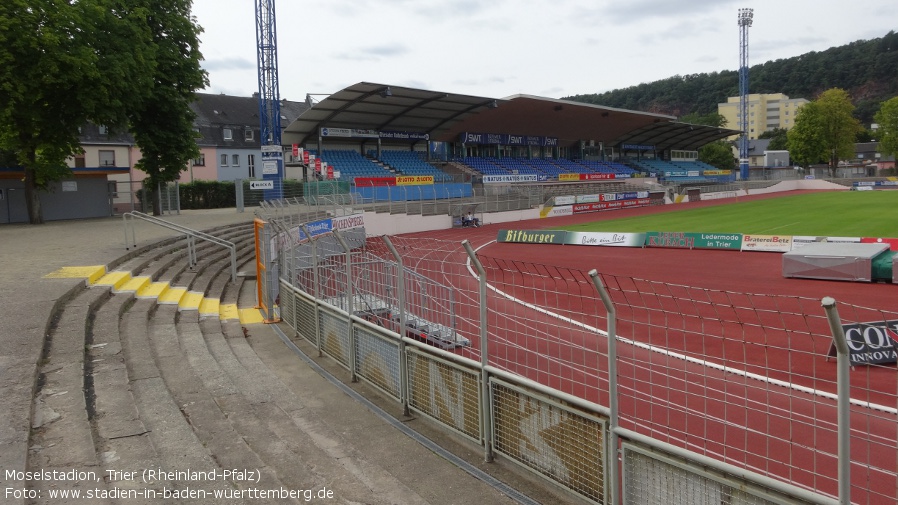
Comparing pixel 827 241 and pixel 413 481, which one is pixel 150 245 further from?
pixel 827 241

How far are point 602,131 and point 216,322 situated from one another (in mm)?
65817

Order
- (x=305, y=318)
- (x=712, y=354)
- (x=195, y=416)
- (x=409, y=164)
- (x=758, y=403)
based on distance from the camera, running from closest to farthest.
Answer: (x=758, y=403)
(x=195, y=416)
(x=712, y=354)
(x=305, y=318)
(x=409, y=164)

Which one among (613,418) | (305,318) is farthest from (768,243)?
(613,418)

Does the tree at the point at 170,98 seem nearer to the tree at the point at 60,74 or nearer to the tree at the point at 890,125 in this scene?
the tree at the point at 60,74

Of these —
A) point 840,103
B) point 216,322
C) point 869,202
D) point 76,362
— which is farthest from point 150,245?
point 840,103

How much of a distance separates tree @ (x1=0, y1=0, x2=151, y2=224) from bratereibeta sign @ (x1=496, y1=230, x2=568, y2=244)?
1833 centimetres

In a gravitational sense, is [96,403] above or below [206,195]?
below

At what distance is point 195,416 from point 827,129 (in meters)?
113

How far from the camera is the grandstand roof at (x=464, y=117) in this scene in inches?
1828

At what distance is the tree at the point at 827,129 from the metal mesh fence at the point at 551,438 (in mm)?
108224

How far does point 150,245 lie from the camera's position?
19.3 metres

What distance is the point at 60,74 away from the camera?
2481cm

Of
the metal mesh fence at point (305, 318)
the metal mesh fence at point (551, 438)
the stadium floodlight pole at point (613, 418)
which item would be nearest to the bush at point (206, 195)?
the metal mesh fence at point (305, 318)

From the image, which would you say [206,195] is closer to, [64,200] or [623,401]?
[64,200]
